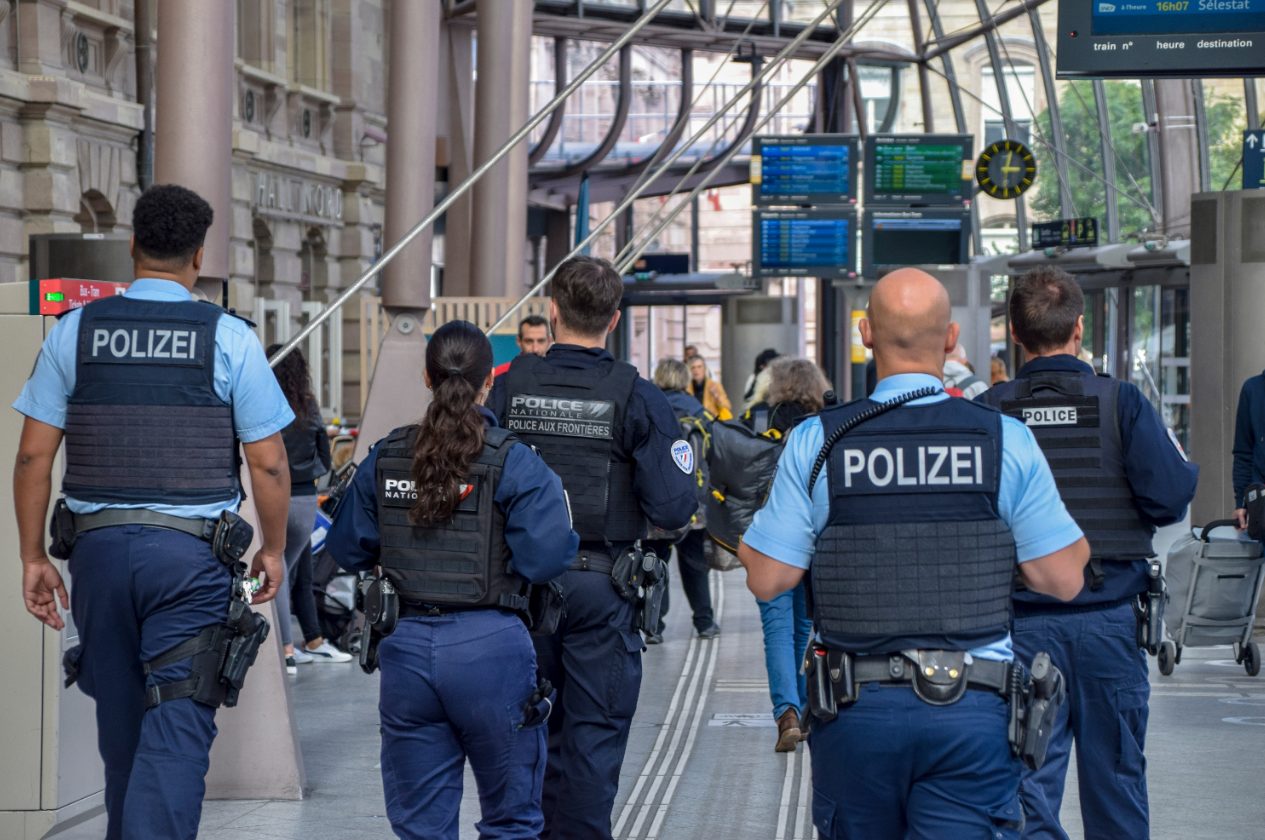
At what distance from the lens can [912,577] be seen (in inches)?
160

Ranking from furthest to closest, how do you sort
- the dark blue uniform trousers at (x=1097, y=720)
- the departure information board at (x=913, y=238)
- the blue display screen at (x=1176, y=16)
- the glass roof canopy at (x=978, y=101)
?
the departure information board at (x=913, y=238)
the glass roof canopy at (x=978, y=101)
the blue display screen at (x=1176, y=16)
the dark blue uniform trousers at (x=1097, y=720)

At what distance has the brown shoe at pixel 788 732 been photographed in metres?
8.48

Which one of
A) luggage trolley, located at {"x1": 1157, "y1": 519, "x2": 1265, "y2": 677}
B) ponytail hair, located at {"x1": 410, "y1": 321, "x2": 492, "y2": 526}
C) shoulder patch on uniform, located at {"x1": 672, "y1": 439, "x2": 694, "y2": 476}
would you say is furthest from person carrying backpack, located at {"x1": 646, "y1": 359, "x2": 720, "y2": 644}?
ponytail hair, located at {"x1": 410, "y1": 321, "x2": 492, "y2": 526}

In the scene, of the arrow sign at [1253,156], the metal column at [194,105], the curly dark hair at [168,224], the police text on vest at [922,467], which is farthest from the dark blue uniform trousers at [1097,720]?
the arrow sign at [1253,156]

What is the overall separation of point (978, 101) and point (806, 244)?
5.21 metres

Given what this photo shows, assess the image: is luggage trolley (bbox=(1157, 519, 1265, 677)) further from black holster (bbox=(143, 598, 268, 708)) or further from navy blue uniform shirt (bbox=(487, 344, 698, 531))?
A: black holster (bbox=(143, 598, 268, 708))

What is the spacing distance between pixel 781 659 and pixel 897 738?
4606 millimetres

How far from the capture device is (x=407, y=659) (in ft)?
16.5

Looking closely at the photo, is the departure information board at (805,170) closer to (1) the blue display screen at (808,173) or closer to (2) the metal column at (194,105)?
(1) the blue display screen at (808,173)

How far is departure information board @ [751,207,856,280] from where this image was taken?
29.6m

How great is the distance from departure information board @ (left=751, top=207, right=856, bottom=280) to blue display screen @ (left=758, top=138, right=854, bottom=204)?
0.75ft

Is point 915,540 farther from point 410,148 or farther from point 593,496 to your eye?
point 410,148

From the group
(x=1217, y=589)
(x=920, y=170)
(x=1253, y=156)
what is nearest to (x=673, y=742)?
(x=1217, y=589)

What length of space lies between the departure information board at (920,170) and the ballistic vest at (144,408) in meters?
24.6
